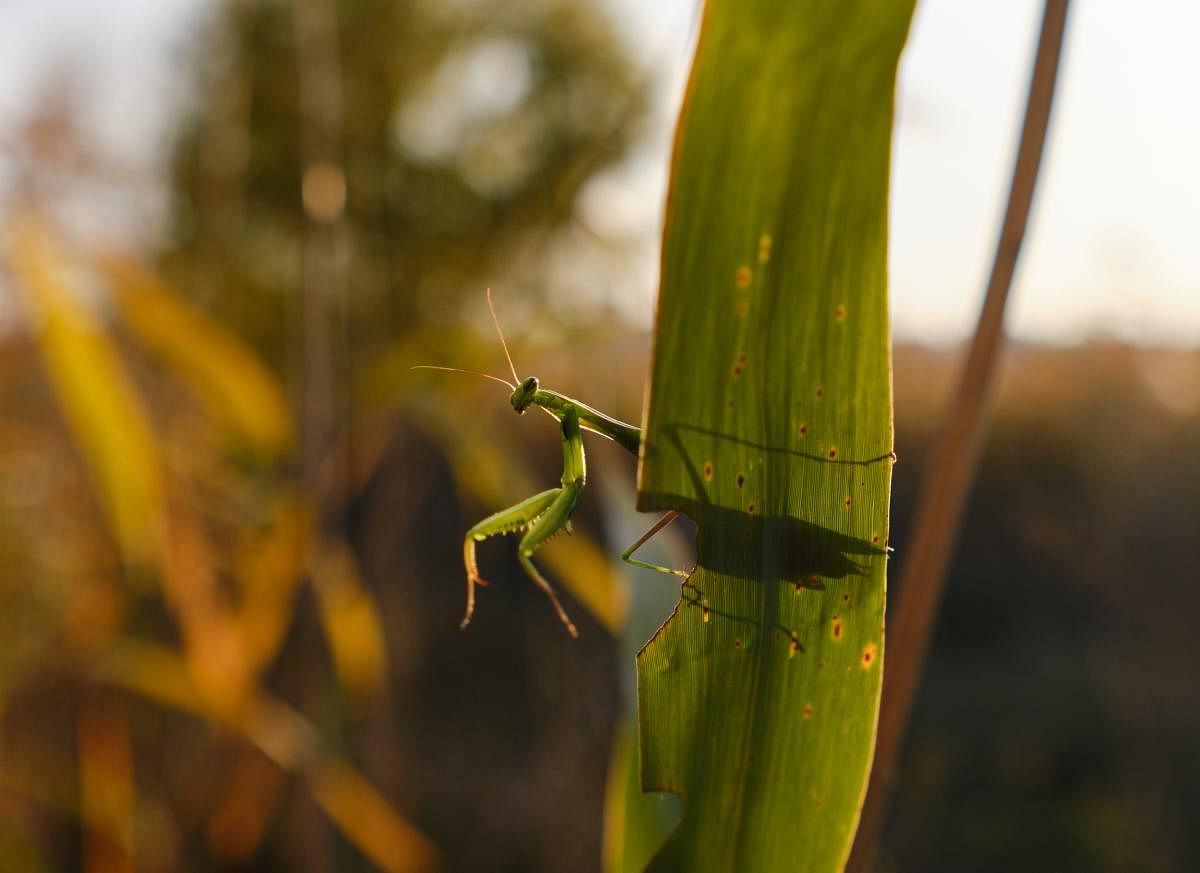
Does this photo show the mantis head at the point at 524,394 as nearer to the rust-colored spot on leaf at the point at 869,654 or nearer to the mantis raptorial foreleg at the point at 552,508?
the mantis raptorial foreleg at the point at 552,508

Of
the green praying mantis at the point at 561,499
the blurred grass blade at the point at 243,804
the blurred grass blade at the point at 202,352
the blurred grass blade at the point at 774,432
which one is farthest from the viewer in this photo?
the blurred grass blade at the point at 243,804

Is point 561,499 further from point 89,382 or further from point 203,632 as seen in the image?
point 203,632

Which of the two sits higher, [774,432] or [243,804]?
[774,432]

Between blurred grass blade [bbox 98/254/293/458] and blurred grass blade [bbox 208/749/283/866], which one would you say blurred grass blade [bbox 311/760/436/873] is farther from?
blurred grass blade [bbox 98/254/293/458]

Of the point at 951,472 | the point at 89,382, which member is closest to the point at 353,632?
the point at 89,382

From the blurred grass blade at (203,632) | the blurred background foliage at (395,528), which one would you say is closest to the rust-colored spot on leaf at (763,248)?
the blurred background foliage at (395,528)

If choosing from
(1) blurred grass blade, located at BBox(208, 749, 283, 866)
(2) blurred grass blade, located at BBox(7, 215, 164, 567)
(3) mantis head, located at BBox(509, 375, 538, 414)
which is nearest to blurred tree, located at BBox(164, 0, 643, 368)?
(1) blurred grass blade, located at BBox(208, 749, 283, 866)

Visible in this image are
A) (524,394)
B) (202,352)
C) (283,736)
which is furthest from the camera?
(283,736)
